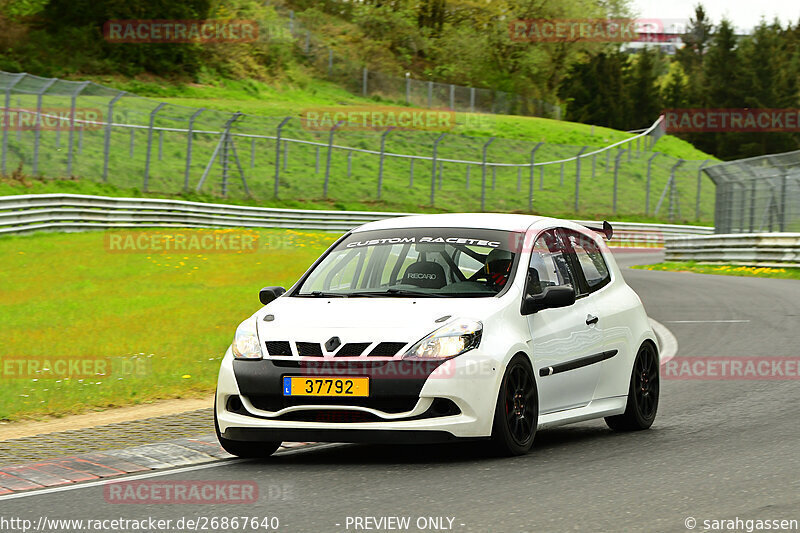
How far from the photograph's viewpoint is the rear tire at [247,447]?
8102 millimetres

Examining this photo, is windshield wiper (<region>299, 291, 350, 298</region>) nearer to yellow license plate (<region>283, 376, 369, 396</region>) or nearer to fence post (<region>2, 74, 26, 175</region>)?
yellow license plate (<region>283, 376, 369, 396</region>)

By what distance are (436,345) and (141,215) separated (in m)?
27.0

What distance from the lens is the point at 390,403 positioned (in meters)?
7.56

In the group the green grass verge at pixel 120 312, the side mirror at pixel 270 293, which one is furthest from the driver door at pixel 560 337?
the green grass verge at pixel 120 312

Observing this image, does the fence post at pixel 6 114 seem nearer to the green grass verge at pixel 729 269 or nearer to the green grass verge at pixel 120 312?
the green grass verge at pixel 120 312

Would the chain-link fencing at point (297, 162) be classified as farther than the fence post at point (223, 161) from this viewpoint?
No

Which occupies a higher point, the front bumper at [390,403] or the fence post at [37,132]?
the front bumper at [390,403]

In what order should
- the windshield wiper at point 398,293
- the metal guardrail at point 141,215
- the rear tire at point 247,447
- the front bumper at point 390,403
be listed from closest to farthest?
the front bumper at point 390,403, the rear tire at point 247,447, the windshield wiper at point 398,293, the metal guardrail at point 141,215

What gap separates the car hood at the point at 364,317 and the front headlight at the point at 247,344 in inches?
2.3

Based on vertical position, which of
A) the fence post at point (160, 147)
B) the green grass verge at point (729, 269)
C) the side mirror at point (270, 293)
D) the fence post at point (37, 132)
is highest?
the side mirror at point (270, 293)

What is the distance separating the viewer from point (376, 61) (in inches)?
3351

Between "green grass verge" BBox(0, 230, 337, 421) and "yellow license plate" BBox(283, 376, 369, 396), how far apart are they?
371 cm

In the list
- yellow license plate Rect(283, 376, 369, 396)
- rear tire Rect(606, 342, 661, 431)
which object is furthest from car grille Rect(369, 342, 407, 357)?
rear tire Rect(606, 342, 661, 431)

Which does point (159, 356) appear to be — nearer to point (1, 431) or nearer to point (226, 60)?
point (1, 431)
